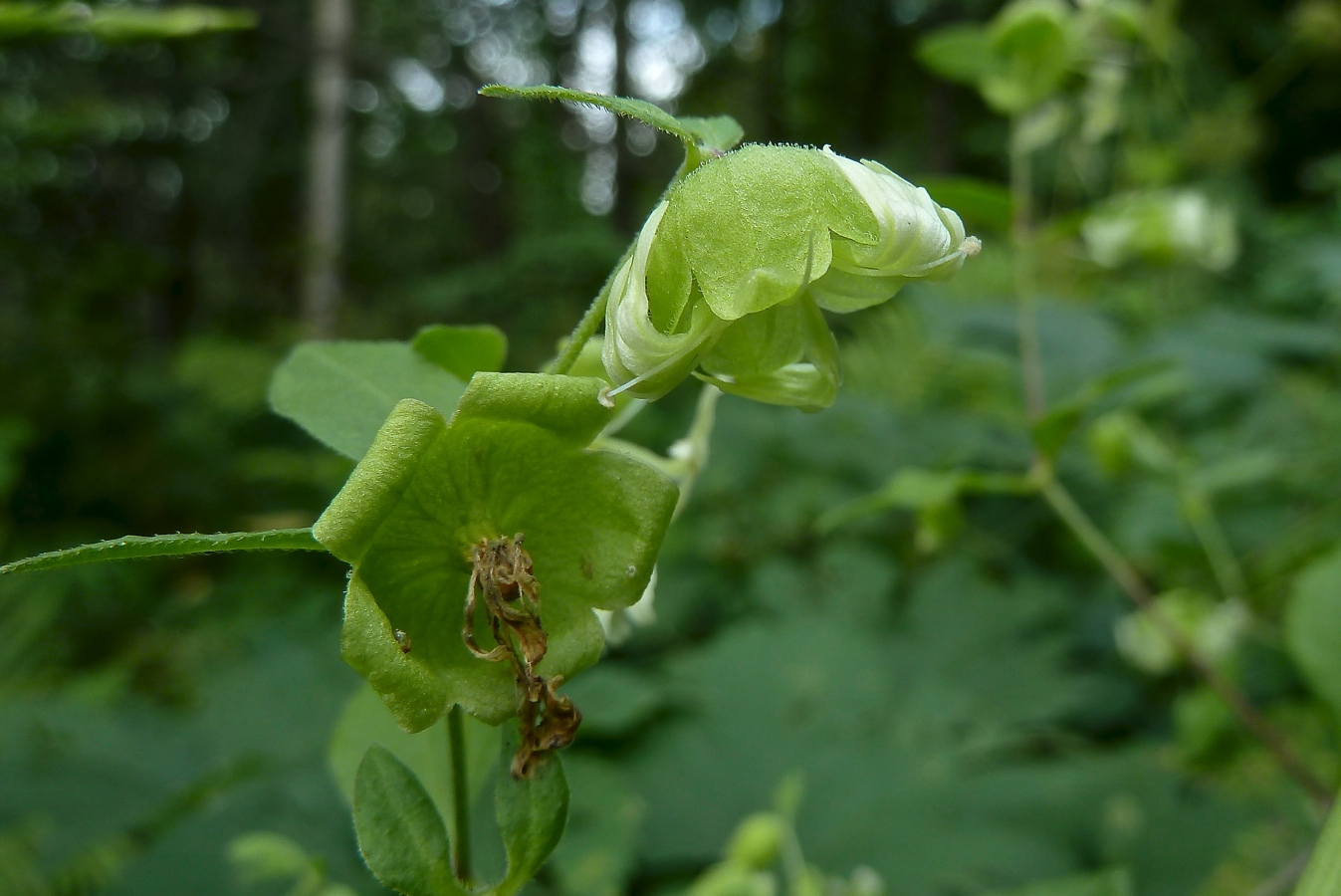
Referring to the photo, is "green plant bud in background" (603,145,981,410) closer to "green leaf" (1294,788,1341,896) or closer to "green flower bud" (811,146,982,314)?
"green flower bud" (811,146,982,314)

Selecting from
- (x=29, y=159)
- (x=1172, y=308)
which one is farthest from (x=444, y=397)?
(x=29, y=159)

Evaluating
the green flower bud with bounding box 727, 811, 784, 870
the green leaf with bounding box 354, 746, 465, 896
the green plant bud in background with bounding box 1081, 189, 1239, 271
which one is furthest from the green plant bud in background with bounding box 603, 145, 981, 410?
the green plant bud in background with bounding box 1081, 189, 1239, 271

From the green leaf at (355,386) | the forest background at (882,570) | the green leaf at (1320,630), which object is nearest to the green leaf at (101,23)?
the forest background at (882,570)

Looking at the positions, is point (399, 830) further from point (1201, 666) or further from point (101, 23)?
point (1201, 666)

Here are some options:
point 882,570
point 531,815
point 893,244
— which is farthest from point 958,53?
point 882,570

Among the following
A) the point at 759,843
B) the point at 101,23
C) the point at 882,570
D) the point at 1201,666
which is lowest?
the point at 882,570

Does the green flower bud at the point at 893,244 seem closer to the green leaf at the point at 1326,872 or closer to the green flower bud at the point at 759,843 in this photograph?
the green leaf at the point at 1326,872
